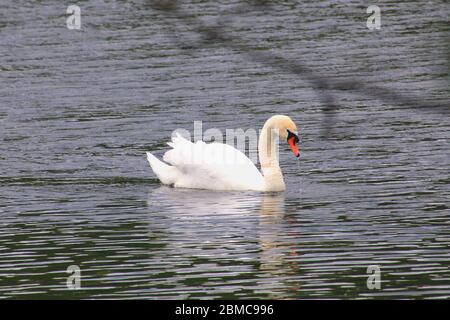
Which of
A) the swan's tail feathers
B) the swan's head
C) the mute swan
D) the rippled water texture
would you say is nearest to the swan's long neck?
the mute swan

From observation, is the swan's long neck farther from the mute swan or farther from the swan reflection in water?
the swan reflection in water

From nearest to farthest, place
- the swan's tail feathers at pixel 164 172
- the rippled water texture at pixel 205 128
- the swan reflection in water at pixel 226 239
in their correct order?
1. the swan reflection in water at pixel 226 239
2. the rippled water texture at pixel 205 128
3. the swan's tail feathers at pixel 164 172

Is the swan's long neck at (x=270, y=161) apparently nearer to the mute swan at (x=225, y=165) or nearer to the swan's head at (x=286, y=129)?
the mute swan at (x=225, y=165)

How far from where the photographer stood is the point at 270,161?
1755 centimetres

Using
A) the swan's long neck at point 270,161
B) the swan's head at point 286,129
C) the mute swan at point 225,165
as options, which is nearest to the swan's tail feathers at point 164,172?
the mute swan at point 225,165

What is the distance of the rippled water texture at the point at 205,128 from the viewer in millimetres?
11539

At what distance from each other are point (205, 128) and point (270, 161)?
3743 millimetres

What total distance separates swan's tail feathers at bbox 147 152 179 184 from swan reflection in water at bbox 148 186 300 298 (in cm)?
24

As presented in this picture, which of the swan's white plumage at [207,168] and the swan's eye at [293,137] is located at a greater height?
the swan's eye at [293,137]

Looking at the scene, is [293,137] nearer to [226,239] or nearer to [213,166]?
[213,166]

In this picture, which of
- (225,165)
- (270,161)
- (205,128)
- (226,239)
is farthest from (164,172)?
(226,239)

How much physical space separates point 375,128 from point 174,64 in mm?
7130

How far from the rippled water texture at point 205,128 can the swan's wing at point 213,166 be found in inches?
9.5
